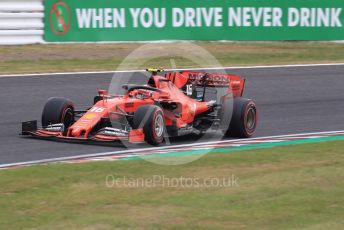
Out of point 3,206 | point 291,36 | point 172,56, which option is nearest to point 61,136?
point 3,206

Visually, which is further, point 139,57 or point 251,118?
point 139,57

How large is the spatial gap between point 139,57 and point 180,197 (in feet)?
47.3

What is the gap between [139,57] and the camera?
22219mm

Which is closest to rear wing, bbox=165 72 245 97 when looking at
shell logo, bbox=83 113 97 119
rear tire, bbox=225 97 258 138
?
rear tire, bbox=225 97 258 138

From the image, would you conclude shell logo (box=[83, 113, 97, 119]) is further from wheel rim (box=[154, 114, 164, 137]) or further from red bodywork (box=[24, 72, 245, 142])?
wheel rim (box=[154, 114, 164, 137])

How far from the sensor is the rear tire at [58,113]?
39.0ft

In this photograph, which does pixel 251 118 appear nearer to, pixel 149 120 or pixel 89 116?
pixel 149 120

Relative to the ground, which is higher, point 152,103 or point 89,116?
point 152,103

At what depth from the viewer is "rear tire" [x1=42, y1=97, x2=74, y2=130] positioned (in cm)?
1188

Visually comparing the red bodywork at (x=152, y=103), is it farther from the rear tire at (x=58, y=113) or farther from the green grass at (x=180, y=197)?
the green grass at (x=180, y=197)

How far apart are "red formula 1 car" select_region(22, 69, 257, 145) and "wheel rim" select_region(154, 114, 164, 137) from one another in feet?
0.04

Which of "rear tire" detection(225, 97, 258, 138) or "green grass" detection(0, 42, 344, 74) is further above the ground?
"green grass" detection(0, 42, 344, 74)

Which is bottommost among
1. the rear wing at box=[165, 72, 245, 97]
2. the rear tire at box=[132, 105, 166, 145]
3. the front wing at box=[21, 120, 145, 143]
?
the front wing at box=[21, 120, 145, 143]

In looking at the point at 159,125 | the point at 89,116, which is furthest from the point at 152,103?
the point at 89,116
